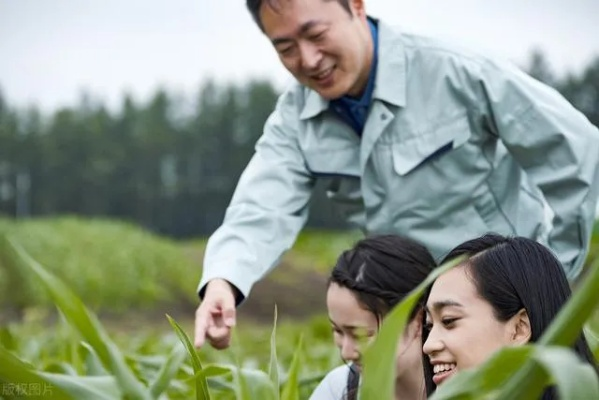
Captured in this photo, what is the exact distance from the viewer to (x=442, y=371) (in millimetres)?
1565

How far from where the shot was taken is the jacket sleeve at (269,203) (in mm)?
2357

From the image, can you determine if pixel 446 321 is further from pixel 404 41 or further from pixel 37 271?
pixel 404 41

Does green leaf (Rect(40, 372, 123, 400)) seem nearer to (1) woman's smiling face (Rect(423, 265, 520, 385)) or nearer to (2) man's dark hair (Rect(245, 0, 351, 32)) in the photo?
(1) woman's smiling face (Rect(423, 265, 520, 385))

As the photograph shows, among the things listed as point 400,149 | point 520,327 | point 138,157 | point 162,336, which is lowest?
point 138,157

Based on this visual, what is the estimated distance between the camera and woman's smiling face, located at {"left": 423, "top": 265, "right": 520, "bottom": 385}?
1551 millimetres

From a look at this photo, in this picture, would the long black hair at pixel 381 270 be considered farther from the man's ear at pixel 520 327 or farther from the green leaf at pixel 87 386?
the green leaf at pixel 87 386

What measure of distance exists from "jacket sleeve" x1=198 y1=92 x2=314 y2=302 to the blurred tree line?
1615cm

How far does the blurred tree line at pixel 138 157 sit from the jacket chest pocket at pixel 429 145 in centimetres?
1625

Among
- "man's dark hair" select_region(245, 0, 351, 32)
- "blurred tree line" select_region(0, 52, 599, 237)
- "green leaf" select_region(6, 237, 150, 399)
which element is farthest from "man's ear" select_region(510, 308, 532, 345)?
"blurred tree line" select_region(0, 52, 599, 237)

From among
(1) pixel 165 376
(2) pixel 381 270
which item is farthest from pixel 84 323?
(2) pixel 381 270

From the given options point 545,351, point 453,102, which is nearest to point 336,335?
point 453,102

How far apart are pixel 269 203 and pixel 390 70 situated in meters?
0.34

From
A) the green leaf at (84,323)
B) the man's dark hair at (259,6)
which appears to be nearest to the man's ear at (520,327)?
the green leaf at (84,323)

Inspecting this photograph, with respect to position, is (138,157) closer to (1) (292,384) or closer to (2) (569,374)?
(1) (292,384)
